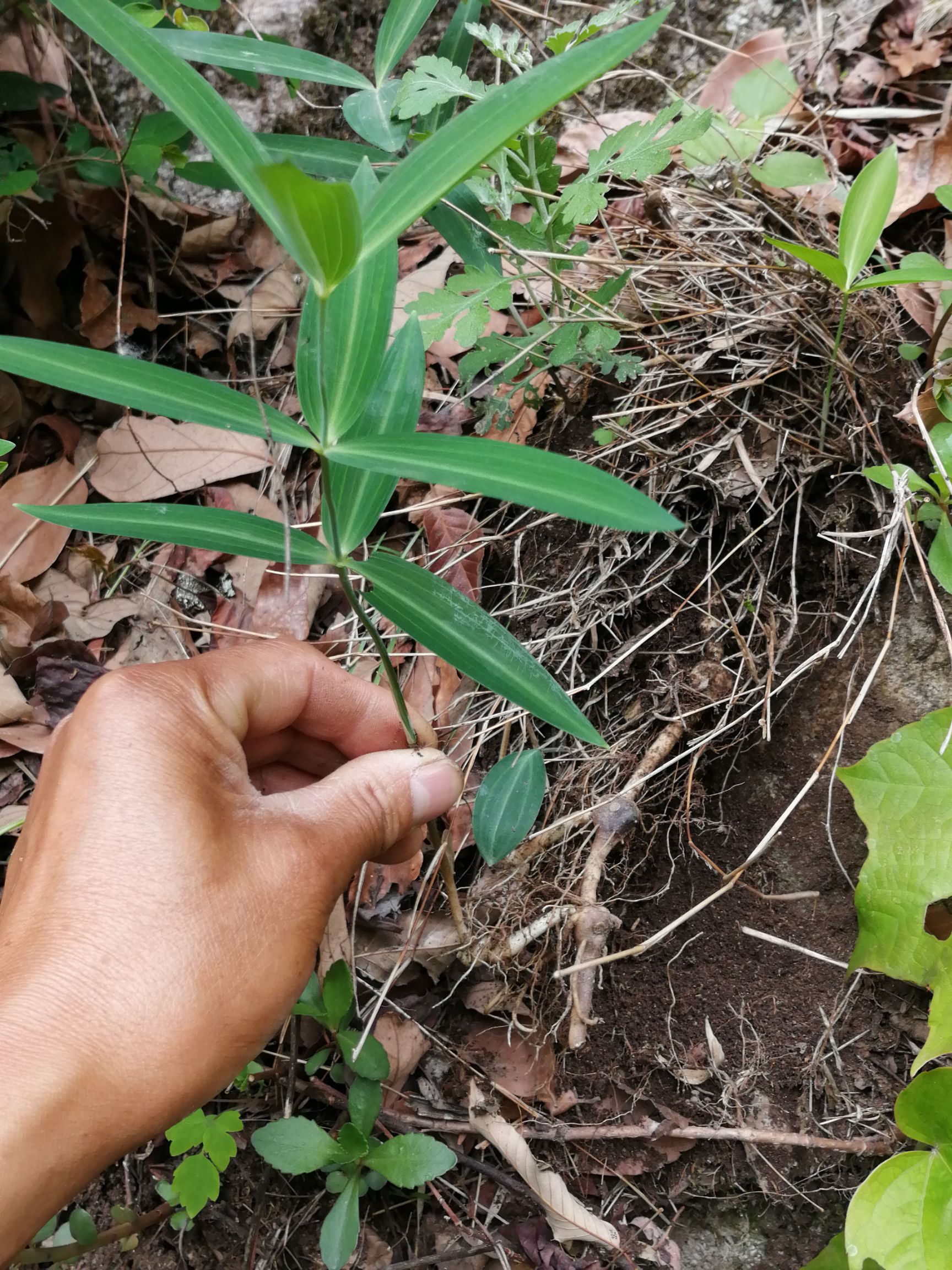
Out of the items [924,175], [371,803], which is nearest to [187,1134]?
[371,803]

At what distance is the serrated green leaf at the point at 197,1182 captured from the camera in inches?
44.3

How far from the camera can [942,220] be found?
1378mm

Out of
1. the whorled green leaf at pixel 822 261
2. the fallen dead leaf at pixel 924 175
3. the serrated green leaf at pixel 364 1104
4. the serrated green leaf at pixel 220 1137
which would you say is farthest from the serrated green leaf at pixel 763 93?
the serrated green leaf at pixel 220 1137

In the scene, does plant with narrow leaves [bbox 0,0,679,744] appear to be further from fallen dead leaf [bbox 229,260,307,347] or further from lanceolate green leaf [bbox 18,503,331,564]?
fallen dead leaf [bbox 229,260,307,347]

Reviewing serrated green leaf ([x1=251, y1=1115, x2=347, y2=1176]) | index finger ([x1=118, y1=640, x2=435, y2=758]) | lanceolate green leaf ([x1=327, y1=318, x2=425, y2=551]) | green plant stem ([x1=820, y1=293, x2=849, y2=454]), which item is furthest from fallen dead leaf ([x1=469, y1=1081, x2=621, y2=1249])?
green plant stem ([x1=820, y1=293, x2=849, y2=454])

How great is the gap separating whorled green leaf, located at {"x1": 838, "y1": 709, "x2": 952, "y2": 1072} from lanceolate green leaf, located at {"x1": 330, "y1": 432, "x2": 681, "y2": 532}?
26.3 inches

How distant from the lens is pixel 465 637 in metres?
0.75

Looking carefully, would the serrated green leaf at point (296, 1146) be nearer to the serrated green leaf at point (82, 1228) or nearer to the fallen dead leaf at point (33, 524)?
the serrated green leaf at point (82, 1228)

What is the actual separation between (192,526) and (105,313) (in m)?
1.36

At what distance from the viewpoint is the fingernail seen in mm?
981

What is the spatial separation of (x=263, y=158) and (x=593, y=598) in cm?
88

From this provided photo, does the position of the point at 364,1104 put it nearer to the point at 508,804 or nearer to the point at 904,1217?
the point at 508,804

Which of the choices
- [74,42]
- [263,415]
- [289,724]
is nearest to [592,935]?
[289,724]

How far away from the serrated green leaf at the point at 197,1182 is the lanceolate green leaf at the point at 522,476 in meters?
1.04
